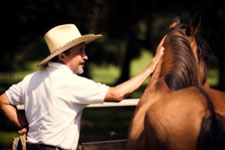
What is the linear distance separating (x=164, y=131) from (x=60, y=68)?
35.6 inches

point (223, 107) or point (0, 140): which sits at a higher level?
point (223, 107)

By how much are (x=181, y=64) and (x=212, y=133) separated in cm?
102

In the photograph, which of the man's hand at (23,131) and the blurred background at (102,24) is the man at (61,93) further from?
the blurred background at (102,24)

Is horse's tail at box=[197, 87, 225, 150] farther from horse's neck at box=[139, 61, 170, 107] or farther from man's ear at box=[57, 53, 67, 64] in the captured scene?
man's ear at box=[57, 53, 67, 64]

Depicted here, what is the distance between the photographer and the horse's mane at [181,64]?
3057 mm

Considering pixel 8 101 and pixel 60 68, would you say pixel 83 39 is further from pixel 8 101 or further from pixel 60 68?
pixel 8 101

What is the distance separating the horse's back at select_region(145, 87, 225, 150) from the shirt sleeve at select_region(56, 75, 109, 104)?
0.39m

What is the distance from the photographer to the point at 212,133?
224 cm

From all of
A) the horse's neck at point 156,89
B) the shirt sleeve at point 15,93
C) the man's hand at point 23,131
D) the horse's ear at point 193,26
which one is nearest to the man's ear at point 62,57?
the shirt sleeve at point 15,93

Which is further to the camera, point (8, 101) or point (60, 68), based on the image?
point (8, 101)

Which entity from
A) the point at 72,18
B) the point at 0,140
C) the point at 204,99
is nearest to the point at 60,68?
the point at 204,99

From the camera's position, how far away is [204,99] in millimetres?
2322

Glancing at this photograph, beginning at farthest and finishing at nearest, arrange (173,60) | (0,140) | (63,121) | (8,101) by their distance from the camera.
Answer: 1. (0,140)
2. (173,60)
3. (8,101)
4. (63,121)

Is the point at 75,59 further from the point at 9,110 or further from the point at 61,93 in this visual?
the point at 9,110
